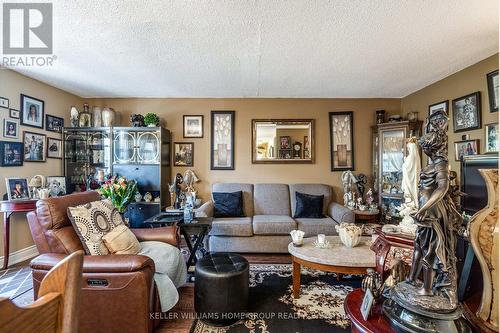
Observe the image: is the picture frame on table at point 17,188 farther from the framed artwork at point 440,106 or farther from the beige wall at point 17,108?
the framed artwork at point 440,106

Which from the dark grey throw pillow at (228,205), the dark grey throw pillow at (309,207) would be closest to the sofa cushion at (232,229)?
the dark grey throw pillow at (228,205)

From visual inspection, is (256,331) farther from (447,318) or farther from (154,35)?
(154,35)

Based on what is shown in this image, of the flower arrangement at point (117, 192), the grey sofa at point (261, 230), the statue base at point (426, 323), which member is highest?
the flower arrangement at point (117, 192)

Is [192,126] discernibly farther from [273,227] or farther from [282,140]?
[273,227]

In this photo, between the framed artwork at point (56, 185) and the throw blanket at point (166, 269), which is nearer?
the throw blanket at point (166, 269)

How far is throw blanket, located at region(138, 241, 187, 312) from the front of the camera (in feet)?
6.07

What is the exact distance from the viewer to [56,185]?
351 cm

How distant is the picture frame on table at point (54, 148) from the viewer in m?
3.66

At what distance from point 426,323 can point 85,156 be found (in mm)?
4725

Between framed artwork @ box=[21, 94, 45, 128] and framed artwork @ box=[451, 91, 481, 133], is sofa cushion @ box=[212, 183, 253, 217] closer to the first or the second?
framed artwork @ box=[21, 94, 45, 128]

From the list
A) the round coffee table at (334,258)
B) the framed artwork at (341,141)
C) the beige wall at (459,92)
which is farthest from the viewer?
the framed artwork at (341,141)

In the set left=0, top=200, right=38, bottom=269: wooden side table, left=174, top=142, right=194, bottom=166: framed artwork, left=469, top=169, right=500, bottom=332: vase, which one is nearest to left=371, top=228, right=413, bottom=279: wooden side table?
left=469, top=169, right=500, bottom=332: vase

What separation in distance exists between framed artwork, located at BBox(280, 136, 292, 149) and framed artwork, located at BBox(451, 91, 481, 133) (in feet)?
7.37

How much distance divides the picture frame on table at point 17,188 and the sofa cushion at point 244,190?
246cm
